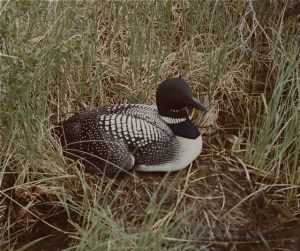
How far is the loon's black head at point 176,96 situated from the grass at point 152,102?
0.38 meters

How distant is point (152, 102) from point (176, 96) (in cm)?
55

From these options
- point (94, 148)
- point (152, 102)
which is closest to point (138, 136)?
point (94, 148)

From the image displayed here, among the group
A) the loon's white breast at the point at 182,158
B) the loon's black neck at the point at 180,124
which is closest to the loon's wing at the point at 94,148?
the loon's white breast at the point at 182,158

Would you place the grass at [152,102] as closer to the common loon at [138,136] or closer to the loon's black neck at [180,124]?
the common loon at [138,136]

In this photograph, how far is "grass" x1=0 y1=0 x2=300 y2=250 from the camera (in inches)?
129

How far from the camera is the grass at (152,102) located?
3266 millimetres

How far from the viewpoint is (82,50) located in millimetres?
3895

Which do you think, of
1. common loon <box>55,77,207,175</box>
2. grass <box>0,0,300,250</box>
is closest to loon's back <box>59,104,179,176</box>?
common loon <box>55,77,207,175</box>

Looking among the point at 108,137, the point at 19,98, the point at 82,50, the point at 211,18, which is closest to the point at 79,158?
the point at 108,137

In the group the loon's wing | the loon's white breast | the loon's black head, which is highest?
the loon's black head

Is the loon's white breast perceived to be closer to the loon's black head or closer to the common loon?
the common loon

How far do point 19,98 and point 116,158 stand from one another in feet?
1.89

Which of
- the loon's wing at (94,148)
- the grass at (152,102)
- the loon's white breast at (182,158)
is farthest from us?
the loon's white breast at (182,158)

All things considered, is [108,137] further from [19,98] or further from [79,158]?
[19,98]
